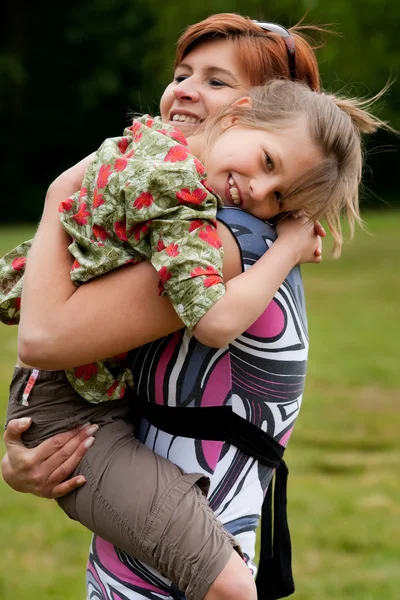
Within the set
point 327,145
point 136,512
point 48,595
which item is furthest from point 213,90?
point 48,595

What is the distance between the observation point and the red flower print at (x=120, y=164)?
81.0 inches

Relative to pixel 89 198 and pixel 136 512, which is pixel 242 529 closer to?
pixel 136 512

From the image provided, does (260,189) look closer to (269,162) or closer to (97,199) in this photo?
(269,162)

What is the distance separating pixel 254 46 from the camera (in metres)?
2.57

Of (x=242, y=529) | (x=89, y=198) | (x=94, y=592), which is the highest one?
(x=89, y=198)

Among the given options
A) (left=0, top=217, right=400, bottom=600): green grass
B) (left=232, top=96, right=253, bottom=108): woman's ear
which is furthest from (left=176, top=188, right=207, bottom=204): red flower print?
(left=0, top=217, right=400, bottom=600): green grass

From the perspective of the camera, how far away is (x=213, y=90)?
101 inches

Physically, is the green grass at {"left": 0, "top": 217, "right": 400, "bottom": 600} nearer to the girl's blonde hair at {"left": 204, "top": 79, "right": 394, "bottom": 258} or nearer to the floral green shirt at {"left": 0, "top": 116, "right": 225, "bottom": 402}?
the girl's blonde hair at {"left": 204, "top": 79, "right": 394, "bottom": 258}

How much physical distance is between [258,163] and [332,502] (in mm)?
4292

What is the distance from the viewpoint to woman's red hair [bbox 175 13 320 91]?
2566 millimetres

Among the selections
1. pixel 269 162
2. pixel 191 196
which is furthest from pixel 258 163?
pixel 191 196

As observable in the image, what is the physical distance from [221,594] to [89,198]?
2.97 ft

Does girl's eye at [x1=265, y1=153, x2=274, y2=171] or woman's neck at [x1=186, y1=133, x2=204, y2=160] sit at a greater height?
woman's neck at [x1=186, y1=133, x2=204, y2=160]

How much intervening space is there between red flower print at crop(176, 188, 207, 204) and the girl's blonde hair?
0.91 ft
